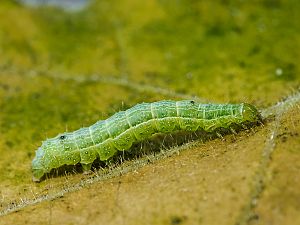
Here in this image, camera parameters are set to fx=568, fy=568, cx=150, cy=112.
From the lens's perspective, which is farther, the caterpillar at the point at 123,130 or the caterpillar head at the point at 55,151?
the caterpillar head at the point at 55,151

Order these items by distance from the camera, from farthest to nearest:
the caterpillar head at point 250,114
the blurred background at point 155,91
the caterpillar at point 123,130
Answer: the caterpillar at point 123,130, the caterpillar head at point 250,114, the blurred background at point 155,91

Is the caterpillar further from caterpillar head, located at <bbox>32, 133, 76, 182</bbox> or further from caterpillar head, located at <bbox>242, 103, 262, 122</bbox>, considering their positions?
caterpillar head, located at <bbox>242, 103, 262, 122</bbox>

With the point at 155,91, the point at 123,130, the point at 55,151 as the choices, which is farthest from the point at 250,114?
the point at 55,151

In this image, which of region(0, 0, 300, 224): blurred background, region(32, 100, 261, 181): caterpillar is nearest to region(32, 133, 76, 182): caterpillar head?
region(32, 100, 261, 181): caterpillar

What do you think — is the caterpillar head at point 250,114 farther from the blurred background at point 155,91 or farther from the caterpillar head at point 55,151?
the caterpillar head at point 55,151

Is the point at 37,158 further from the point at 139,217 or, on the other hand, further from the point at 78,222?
the point at 139,217

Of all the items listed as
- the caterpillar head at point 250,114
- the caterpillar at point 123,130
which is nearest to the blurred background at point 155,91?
the caterpillar head at point 250,114

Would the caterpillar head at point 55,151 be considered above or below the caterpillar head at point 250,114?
below

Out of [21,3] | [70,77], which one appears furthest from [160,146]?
[21,3]

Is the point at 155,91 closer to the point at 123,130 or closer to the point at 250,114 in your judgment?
the point at 123,130

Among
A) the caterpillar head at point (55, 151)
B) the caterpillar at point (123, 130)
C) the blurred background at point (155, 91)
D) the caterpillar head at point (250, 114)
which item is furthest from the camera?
the caterpillar head at point (55, 151)
